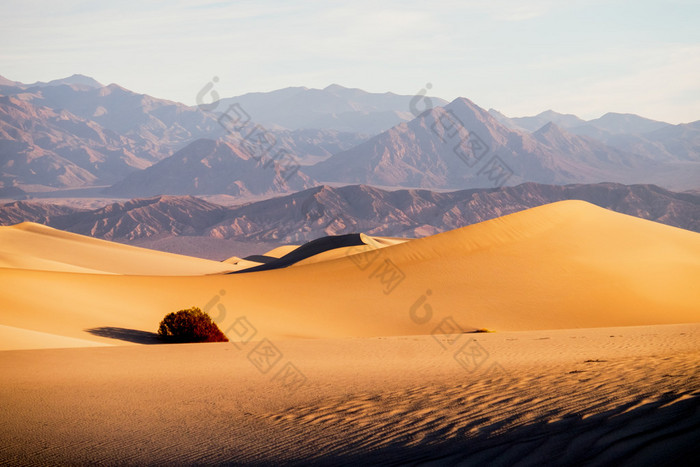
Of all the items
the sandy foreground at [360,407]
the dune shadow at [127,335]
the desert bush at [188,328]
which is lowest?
the sandy foreground at [360,407]

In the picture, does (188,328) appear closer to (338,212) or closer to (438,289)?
(438,289)

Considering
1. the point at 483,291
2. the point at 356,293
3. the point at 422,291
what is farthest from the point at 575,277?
the point at 356,293

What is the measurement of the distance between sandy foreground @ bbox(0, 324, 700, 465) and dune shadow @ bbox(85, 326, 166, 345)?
10.9ft

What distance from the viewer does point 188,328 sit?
1606cm

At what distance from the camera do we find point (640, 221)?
3356cm

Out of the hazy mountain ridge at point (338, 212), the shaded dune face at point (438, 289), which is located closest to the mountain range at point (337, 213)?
the hazy mountain ridge at point (338, 212)

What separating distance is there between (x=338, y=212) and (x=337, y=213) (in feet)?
1.25

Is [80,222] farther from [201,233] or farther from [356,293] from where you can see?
[356,293]

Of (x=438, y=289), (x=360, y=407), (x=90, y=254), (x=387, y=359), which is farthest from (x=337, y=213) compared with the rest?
(x=360, y=407)

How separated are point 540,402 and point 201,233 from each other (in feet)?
428

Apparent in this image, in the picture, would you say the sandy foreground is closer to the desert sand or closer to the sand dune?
the desert sand

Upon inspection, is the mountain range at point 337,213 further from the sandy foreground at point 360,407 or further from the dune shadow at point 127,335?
the sandy foreground at point 360,407

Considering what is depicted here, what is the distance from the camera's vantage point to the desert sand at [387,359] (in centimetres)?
616

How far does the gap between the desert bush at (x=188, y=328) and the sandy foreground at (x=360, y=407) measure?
3305 mm
